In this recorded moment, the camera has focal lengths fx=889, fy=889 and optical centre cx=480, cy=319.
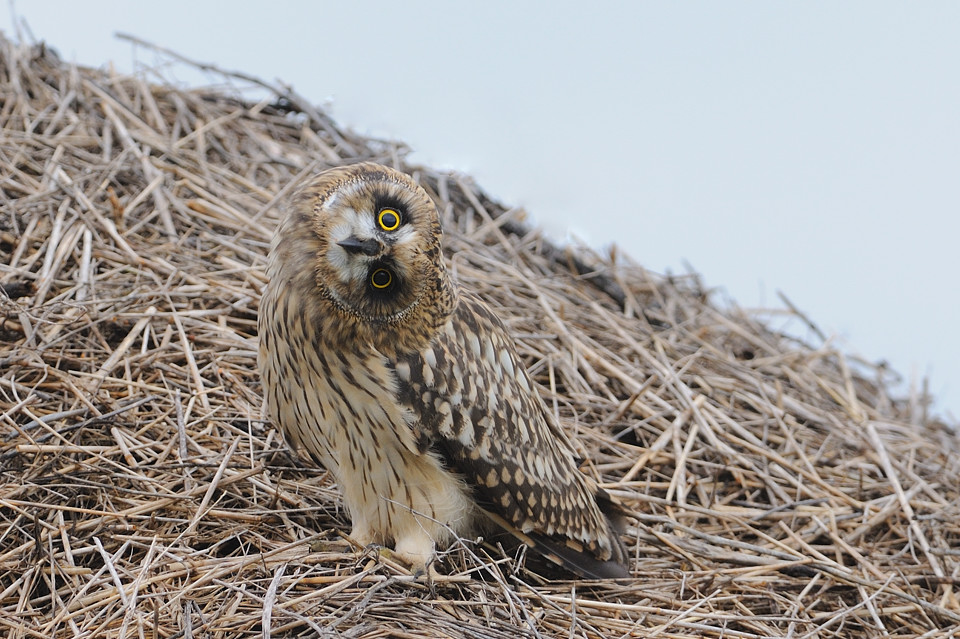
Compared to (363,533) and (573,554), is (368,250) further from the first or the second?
(573,554)

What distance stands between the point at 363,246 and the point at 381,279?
188 millimetres

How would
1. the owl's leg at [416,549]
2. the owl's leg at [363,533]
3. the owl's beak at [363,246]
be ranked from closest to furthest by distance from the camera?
the owl's beak at [363,246]
the owl's leg at [416,549]
the owl's leg at [363,533]

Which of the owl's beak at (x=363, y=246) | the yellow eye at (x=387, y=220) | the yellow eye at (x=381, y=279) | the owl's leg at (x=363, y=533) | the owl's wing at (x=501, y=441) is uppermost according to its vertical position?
the yellow eye at (x=387, y=220)

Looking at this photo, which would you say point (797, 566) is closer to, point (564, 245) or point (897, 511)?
point (897, 511)

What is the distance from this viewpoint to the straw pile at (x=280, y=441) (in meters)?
2.77

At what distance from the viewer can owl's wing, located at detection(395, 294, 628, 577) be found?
3023mm

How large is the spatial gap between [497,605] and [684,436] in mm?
1851

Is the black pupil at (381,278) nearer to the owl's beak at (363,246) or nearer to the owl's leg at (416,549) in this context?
the owl's beak at (363,246)

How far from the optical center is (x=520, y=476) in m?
3.16

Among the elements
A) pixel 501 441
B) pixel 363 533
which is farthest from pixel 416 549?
pixel 501 441

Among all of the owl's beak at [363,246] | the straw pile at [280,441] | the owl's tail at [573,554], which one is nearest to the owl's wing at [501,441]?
the owl's tail at [573,554]

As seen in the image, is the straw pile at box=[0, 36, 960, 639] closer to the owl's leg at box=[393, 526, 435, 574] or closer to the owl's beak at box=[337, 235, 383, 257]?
the owl's leg at box=[393, 526, 435, 574]

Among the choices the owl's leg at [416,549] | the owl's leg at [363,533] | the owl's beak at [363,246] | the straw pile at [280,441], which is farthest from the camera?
the owl's leg at [363,533]

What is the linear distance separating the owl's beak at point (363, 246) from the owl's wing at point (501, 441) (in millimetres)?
456
